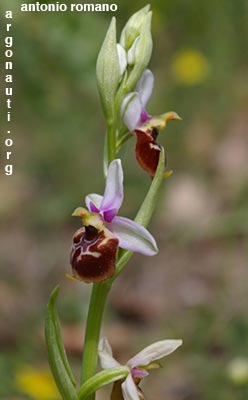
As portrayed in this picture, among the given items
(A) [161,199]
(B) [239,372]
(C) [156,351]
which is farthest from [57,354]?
(A) [161,199]

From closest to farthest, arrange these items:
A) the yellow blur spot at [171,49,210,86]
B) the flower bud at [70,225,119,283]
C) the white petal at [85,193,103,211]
→ the flower bud at [70,225,119,283] → the white petal at [85,193,103,211] → the yellow blur spot at [171,49,210,86]

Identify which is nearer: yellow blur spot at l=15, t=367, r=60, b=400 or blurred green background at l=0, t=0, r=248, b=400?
yellow blur spot at l=15, t=367, r=60, b=400

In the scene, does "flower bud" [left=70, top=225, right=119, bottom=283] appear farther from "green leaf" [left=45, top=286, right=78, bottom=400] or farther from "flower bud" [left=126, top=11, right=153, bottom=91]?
"flower bud" [left=126, top=11, right=153, bottom=91]

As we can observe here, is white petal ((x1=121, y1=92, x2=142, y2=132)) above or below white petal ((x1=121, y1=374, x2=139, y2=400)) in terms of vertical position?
above

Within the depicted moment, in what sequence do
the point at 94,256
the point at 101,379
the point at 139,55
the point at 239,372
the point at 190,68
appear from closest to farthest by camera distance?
the point at 94,256 < the point at 101,379 < the point at 139,55 < the point at 239,372 < the point at 190,68

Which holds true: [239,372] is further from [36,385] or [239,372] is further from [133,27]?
[133,27]

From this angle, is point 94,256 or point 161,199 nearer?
point 94,256

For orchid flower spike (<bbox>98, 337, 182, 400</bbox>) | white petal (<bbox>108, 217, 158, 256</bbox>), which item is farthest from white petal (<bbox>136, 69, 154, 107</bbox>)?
orchid flower spike (<bbox>98, 337, 182, 400</bbox>)
